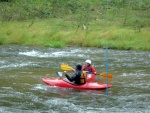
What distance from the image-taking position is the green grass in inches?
891

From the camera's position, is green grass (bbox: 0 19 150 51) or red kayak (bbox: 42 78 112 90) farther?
green grass (bbox: 0 19 150 51)

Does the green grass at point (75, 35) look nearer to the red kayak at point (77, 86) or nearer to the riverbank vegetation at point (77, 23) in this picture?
the riverbank vegetation at point (77, 23)

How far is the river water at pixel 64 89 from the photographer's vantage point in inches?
419

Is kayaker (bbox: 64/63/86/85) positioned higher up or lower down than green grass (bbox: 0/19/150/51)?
higher up

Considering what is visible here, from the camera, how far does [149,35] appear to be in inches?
897

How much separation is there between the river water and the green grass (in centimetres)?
151

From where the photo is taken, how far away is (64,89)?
12.8 meters

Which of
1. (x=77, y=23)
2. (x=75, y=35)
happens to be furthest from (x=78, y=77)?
(x=77, y=23)

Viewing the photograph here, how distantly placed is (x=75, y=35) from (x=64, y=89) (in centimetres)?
1189

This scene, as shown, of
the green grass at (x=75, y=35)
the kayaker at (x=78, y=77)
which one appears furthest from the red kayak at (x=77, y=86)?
the green grass at (x=75, y=35)

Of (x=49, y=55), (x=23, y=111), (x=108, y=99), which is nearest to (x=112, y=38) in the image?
(x=49, y=55)

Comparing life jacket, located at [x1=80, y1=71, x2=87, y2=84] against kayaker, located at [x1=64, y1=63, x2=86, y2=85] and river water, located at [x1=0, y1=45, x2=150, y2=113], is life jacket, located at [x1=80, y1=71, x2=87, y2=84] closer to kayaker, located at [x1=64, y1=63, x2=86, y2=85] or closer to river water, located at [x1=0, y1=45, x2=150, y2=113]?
kayaker, located at [x1=64, y1=63, x2=86, y2=85]

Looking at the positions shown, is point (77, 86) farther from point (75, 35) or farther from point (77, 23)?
point (77, 23)

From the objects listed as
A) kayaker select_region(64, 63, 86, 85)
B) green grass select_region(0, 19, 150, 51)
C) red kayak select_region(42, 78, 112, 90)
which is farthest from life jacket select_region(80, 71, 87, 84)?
green grass select_region(0, 19, 150, 51)
